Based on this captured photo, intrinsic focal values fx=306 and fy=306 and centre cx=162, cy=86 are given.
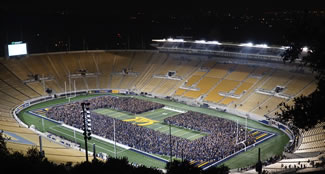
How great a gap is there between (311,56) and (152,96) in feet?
141

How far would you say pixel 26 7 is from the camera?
179ft

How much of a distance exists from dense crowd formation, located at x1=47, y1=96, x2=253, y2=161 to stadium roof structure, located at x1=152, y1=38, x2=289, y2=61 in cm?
1715

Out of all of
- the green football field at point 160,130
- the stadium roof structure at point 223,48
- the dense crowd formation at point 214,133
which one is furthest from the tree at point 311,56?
the stadium roof structure at point 223,48

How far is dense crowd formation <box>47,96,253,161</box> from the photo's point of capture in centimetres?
2712

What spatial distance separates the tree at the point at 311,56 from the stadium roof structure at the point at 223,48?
113 ft

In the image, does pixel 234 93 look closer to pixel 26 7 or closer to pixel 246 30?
pixel 246 30

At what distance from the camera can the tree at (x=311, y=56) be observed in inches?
371

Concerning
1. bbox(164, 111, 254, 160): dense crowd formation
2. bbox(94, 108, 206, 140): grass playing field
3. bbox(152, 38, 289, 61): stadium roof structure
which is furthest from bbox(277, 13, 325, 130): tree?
bbox(152, 38, 289, 61): stadium roof structure

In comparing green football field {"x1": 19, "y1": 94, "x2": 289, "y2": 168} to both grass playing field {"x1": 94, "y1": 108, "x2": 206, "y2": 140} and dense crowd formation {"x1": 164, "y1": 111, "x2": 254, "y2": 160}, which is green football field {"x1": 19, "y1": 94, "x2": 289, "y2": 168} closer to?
grass playing field {"x1": 94, "y1": 108, "x2": 206, "y2": 140}

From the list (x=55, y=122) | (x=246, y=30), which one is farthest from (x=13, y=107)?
(x=246, y=30)

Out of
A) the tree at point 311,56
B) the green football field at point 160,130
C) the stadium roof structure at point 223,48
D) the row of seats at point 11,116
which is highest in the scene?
the stadium roof structure at point 223,48

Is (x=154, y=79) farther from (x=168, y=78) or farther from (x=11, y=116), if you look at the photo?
(x=11, y=116)

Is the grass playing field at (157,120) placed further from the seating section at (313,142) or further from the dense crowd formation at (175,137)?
the seating section at (313,142)

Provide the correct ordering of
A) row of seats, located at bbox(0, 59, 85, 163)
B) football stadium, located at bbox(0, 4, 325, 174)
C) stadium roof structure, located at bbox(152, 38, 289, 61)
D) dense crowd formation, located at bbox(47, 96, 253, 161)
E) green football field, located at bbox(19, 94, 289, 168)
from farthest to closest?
stadium roof structure, located at bbox(152, 38, 289, 61)
dense crowd formation, located at bbox(47, 96, 253, 161)
green football field, located at bbox(19, 94, 289, 168)
row of seats, located at bbox(0, 59, 85, 163)
football stadium, located at bbox(0, 4, 325, 174)
